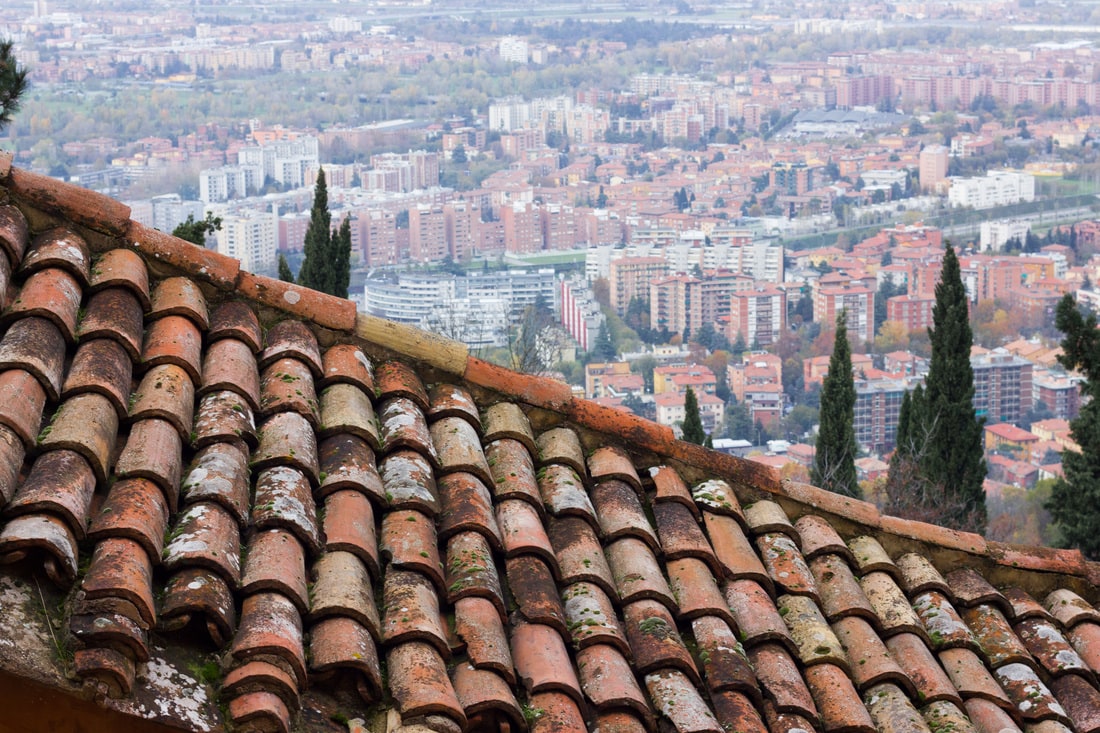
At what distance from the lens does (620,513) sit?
9.86 ft

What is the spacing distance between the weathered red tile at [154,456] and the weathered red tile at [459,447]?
1.87 feet

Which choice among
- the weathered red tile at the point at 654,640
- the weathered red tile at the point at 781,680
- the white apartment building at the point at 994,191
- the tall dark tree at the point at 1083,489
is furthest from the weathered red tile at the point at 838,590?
the white apartment building at the point at 994,191

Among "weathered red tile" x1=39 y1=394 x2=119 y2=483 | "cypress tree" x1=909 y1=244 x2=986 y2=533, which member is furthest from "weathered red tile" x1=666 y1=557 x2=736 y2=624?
"cypress tree" x1=909 y1=244 x2=986 y2=533

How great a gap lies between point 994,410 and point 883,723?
5453 cm

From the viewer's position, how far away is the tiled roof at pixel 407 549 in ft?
6.97

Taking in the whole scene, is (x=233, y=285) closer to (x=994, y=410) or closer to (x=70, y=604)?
(x=70, y=604)

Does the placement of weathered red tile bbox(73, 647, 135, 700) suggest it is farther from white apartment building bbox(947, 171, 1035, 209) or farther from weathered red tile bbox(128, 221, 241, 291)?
white apartment building bbox(947, 171, 1035, 209)

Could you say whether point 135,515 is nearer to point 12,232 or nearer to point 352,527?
point 352,527

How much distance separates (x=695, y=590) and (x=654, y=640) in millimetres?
248

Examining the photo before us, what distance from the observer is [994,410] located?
5481cm

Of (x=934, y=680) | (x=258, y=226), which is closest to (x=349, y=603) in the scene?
(x=934, y=680)

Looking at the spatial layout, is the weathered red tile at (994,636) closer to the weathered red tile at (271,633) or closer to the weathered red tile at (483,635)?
the weathered red tile at (483,635)

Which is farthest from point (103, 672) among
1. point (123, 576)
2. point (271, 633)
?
point (271, 633)

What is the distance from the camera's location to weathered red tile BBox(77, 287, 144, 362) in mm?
2672
